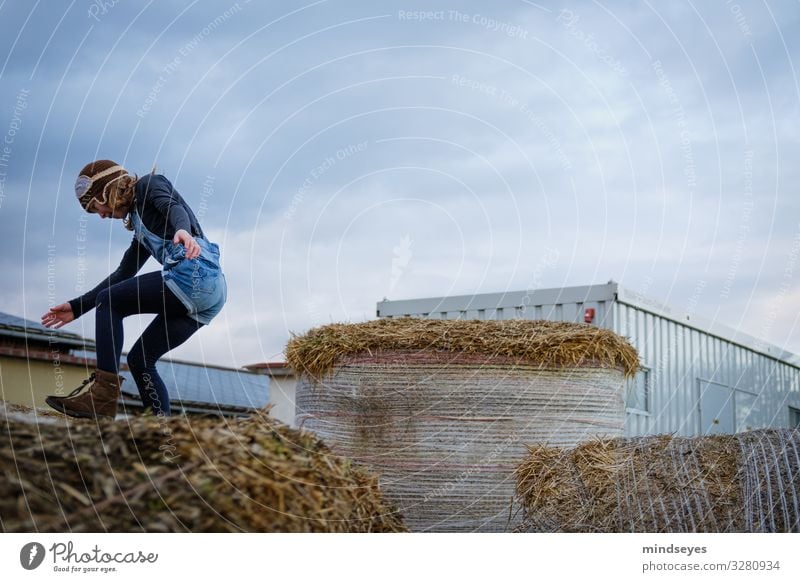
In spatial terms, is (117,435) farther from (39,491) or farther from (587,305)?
(587,305)

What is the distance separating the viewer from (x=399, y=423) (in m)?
3.63

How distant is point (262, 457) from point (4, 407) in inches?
40.4

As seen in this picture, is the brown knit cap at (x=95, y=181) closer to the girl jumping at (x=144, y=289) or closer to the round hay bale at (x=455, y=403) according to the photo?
the girl jumping at (x=144, y=289)

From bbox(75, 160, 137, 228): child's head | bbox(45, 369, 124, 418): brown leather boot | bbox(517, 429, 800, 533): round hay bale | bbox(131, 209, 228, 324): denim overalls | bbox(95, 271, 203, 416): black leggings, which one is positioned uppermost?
bbox(75, 160, 137, 228): child's head

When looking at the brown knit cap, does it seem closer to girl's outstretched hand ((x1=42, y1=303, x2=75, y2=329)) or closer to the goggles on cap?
the goggles on cap

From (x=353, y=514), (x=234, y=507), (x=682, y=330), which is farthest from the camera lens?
(x=682, y=330)

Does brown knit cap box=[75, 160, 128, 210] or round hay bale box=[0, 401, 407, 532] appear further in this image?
brown knit cap box=[75, 160, 128, 210]

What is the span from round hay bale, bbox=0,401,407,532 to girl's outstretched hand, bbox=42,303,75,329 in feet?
2.56

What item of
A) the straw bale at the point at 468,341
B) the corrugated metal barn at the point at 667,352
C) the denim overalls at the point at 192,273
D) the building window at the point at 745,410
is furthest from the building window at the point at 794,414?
the denim overalls at the point at 192,273

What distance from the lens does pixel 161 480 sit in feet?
6.23

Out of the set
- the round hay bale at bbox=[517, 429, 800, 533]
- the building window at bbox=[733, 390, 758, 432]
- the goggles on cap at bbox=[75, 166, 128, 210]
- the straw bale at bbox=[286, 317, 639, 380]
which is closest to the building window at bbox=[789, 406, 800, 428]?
the building window at bbox=[733, 390, 758, 432]

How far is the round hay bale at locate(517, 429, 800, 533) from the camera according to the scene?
2775mm
